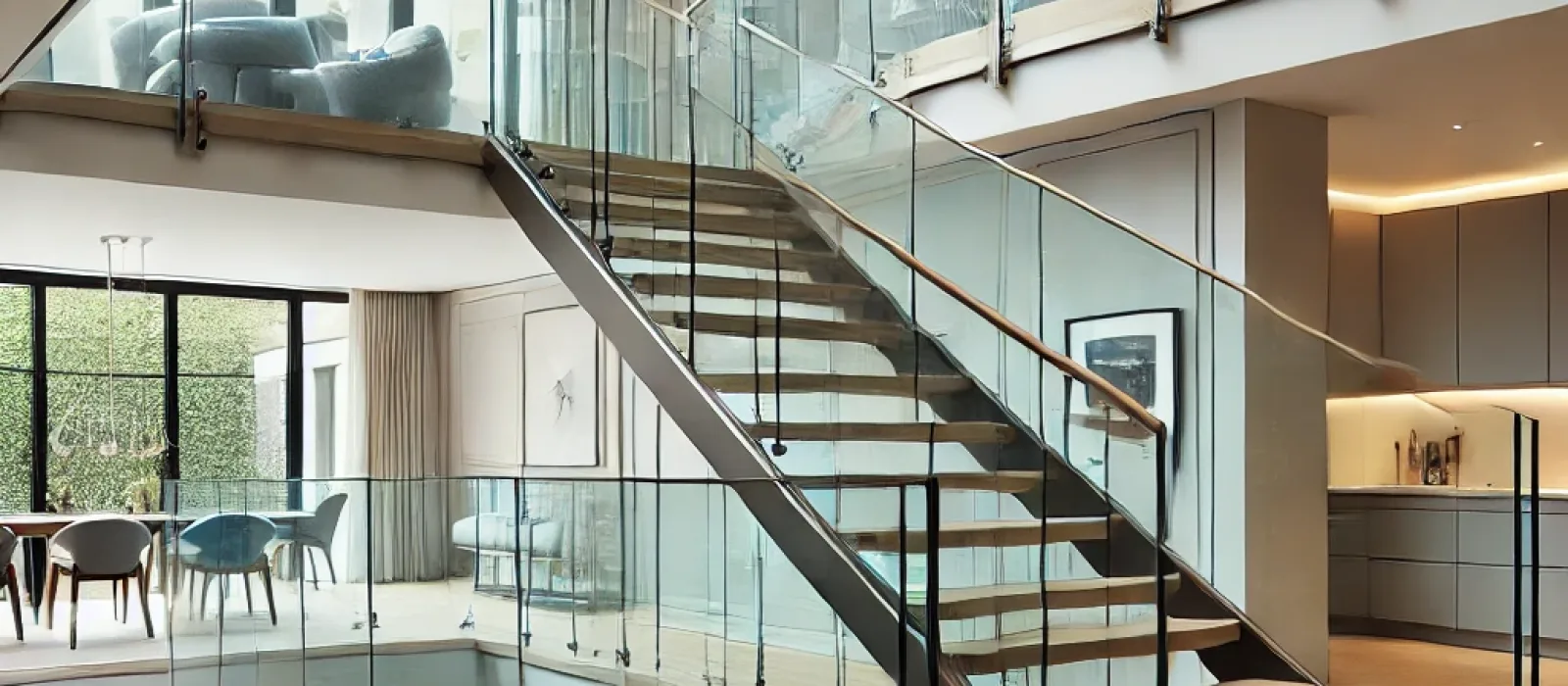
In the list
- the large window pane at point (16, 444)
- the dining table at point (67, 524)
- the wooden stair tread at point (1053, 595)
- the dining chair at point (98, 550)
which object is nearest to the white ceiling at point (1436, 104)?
the wooden stair tread at point (1053, 595)

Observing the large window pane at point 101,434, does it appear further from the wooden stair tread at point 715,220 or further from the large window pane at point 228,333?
the wooden stair tread at point 715,220

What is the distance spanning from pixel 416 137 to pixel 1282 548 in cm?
468

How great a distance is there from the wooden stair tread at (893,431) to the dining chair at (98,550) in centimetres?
504

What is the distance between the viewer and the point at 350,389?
40.5ft

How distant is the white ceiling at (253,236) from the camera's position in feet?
24.5

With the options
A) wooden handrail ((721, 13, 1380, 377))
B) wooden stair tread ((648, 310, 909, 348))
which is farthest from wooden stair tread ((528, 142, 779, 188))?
wooden stair tread ((648, 310, 909, 348))

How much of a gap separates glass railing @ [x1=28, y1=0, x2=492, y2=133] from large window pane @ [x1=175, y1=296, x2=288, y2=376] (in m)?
5.42

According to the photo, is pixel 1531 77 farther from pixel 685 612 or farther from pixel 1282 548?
pixel 685 612

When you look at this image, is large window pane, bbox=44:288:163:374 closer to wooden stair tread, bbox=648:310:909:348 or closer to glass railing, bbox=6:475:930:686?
glass railing, bbox=6:475:930:686

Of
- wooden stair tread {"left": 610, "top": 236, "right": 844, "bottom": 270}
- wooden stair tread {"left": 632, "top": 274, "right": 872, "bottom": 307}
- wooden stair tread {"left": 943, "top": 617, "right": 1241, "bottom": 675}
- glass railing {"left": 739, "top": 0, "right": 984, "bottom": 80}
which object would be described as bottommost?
wooden stair tread {"left": 943, "top": 617, "right": 1241, "bottom": 675}

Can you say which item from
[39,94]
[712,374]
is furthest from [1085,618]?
[39,94]

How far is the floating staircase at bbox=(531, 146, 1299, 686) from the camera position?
195 inches

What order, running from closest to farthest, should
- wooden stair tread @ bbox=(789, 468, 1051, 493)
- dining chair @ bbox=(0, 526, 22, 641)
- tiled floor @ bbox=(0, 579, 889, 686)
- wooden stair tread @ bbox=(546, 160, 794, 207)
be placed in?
1. tiled floor @ bbox=(0, 579, 889, 686)
2. wooden stair tread @ bbox=(789, 468, 1051, 493)
3. wooden stair tread @ bbox=(546, 160, 794, 207)
4. dining chair @ bbox=(0, 526, 22, 641)

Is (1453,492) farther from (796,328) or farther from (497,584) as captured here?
(497,584)
